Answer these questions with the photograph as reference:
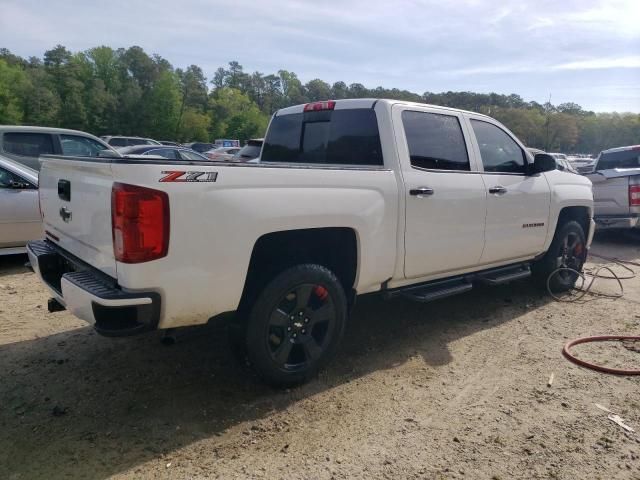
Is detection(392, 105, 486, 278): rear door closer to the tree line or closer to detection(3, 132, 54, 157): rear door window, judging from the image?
detection(3, 132, 54, 157): rear door window

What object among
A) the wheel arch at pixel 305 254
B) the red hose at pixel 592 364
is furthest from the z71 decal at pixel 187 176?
the red hose at pixel 592 364

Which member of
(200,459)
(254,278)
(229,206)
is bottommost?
(200,459)

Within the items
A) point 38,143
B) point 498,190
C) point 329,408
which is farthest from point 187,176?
point 38,143

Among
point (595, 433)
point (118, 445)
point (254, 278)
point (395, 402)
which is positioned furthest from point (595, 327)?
point (118, 445)

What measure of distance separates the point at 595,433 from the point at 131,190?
3.00 m

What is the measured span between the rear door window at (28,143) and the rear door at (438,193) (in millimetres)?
6825

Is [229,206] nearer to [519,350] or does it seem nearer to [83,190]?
[83,190]

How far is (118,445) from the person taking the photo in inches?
109

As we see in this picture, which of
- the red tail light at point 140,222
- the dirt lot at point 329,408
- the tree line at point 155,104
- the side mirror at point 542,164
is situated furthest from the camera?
the tree line at point 155,104

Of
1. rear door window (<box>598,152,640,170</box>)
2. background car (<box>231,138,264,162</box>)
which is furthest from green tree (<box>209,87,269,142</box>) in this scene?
background car (<box>231,138,264,162</box>)

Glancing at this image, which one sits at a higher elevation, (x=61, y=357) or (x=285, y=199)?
(x=285, y=199)

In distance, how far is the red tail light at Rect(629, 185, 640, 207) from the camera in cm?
850

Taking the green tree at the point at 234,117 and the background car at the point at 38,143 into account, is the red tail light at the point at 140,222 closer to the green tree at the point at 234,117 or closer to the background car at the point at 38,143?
the background car at the point at 38,143

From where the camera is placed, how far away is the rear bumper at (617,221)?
8.62m
